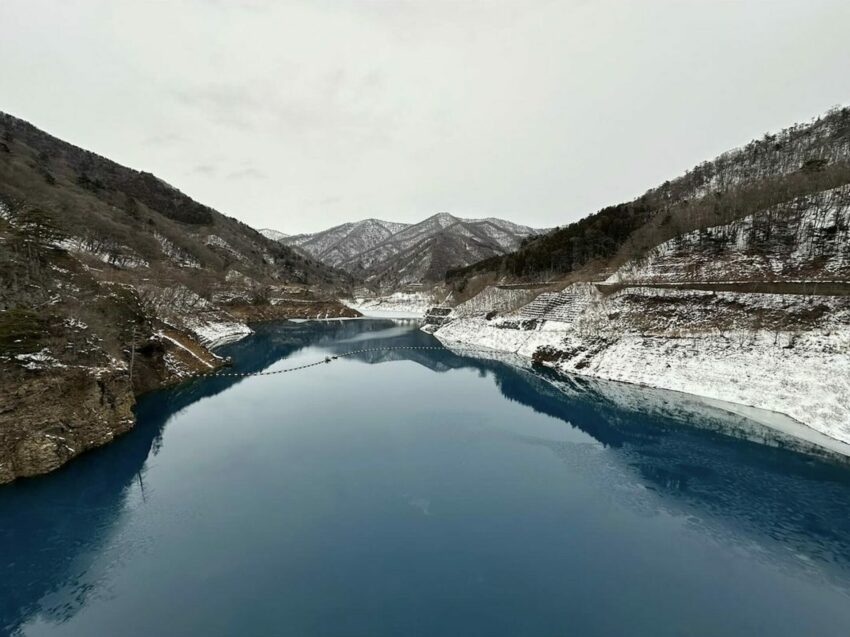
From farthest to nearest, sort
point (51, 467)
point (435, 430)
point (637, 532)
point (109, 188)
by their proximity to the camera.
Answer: point (109, 188)
point (435, 430)
point (51, 467)
point (637, 532)

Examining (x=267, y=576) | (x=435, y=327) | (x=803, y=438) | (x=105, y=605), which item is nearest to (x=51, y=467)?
(x=105, y=605)

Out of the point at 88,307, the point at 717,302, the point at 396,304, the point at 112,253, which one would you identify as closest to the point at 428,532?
the point at 88,307

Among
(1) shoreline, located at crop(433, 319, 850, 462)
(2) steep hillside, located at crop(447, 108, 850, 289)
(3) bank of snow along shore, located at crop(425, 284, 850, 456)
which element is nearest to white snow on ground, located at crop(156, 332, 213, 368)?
(1) shoreline, located at crop(433, 319, 850, 462)

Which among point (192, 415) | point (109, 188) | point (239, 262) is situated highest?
point (109, 188)

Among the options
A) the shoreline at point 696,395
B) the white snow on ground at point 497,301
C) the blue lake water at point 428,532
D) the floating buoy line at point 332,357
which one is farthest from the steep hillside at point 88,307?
the white snow on ground at point 497,301

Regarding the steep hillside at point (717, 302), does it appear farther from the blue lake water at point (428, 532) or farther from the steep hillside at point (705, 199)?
the blue lake water at point (428, 532)

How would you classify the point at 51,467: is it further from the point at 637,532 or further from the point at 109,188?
the point at 109,188

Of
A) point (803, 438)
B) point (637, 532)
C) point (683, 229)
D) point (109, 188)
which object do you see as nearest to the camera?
point (637, 532)

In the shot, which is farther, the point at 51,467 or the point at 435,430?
the point at 435,430
